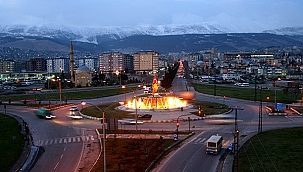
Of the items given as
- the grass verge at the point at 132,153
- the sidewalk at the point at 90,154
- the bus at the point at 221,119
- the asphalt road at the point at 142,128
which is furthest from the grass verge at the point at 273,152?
the sidewalk at the point at 90,154

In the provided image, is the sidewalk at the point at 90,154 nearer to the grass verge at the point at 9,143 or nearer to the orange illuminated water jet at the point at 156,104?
the grass verge at the point at 9,143

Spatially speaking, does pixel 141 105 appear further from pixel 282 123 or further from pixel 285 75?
pixel 285 75

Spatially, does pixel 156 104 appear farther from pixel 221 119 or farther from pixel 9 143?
pixel 9 143

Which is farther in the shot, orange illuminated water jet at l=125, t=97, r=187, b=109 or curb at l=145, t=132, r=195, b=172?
orange illuminated water jet at l=125, t=97, r=187, b=109

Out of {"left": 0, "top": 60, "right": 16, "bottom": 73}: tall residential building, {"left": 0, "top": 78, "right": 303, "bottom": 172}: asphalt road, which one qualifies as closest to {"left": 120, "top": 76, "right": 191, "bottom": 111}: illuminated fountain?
{"left": 0, "top": 78, "right": 303, "bottom": 172}: asphalt road

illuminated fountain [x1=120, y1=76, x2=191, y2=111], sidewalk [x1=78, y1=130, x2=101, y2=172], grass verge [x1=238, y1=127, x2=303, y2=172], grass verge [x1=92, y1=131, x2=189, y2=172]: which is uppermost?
illuminated fountain [x1=120, y1=76, x2=191, y2=111]

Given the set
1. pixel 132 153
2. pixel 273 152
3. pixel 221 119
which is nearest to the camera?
pixel 273 152

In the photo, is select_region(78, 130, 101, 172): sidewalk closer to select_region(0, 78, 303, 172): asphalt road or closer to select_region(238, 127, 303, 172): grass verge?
select_region(0, 78, 303, 172): asphalt road

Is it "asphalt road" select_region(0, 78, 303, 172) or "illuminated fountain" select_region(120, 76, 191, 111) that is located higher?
"illuminated fountain" select_region(120, 76, 191, 111)

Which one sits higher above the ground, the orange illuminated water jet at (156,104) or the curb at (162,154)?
the orange illuminated water jet at (156,104)

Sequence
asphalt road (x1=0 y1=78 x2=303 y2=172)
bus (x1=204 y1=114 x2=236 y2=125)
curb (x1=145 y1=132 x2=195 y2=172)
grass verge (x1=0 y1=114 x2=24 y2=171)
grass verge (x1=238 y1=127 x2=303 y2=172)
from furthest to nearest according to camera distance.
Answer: bus (x1=204 y1=114 x2=236 y2=125) → grass verge (x1=0 y1=114 x2=24 y2=171) → asphalt road (x1=0 y1=78 x2=303 y2=172) → curb (x1=145 y1=132 x2=195 y2=172) → grass verge (x1=238 y1=127 x2=303 y2=172)

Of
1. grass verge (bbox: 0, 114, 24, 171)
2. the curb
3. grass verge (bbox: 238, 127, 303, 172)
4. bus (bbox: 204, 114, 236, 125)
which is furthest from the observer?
bus (bbox: 204, 114, 236, 125)

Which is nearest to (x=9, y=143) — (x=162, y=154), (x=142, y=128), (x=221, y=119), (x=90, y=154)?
(x=90, y=154)

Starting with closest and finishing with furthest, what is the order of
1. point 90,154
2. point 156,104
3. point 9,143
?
1. point 90,154
2. point 9,143
3. point 156,104
